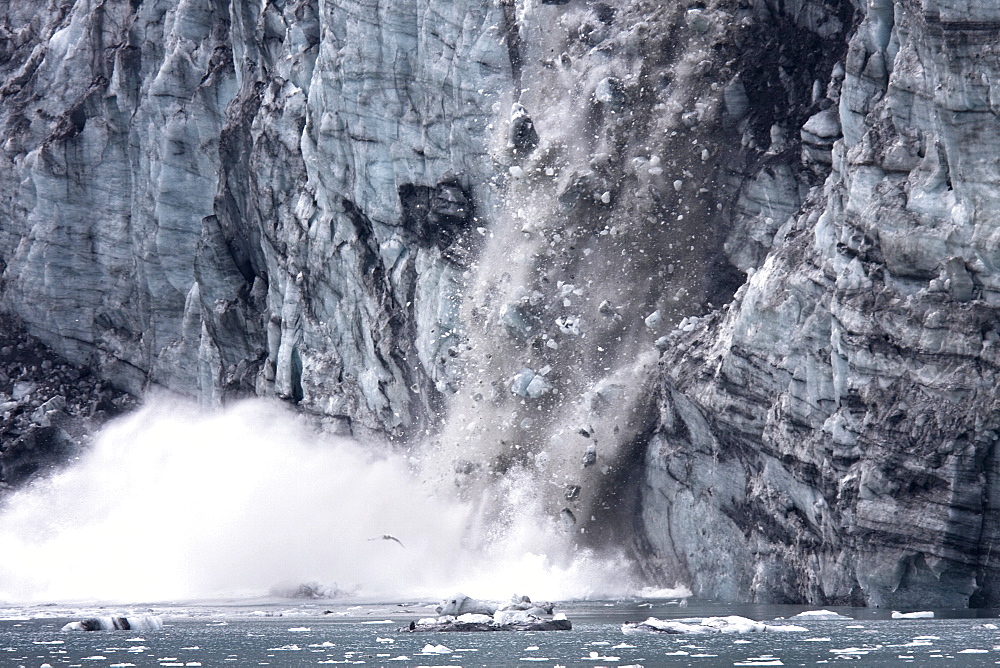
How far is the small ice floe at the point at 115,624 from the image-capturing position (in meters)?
66.4

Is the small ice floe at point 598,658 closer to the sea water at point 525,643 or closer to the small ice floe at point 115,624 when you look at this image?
the sea water at point 525,643

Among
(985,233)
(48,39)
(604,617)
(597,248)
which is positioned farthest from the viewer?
(48,39)

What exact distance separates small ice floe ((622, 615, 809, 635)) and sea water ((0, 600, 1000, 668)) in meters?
0.77

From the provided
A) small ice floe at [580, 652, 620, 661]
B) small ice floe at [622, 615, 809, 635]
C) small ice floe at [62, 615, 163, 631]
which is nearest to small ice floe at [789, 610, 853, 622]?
small ice floe at [622, 615, 809, 635]

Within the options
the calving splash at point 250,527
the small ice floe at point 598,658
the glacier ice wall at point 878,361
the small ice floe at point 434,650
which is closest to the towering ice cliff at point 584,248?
the glacier ice wall at point 878,361

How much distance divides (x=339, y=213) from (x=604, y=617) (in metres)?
39.0

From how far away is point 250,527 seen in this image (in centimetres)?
9338

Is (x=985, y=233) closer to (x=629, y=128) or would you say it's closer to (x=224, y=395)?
(x=629, y=128)

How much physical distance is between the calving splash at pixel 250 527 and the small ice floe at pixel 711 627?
66.6ft

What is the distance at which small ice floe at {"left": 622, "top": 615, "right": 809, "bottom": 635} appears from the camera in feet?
171

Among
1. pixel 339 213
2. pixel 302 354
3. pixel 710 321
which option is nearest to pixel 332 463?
pixel 302 354

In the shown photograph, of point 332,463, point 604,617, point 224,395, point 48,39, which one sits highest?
point 48,39

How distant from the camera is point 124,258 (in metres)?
114

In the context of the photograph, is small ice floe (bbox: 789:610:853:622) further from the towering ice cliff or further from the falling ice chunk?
the falling ice chunk
